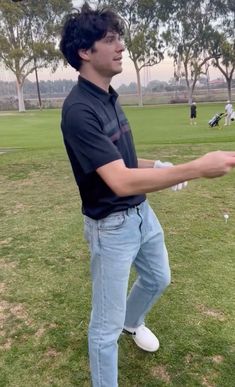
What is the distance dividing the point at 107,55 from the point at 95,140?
0.43m

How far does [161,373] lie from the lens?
262cm

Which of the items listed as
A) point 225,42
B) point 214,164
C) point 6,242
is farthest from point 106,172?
point 225,42

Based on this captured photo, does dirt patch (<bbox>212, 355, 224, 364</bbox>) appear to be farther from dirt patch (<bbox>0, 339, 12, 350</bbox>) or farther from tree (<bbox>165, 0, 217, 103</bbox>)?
tree (<bbox>165, 0, 217, 103</bbox>)

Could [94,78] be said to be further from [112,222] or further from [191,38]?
[191,38]

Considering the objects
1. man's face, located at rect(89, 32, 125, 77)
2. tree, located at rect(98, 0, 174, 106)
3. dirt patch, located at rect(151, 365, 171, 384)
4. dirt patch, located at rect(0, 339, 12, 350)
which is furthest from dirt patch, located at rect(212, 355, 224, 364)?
tree, located at rect(98, 0, 174, 106)

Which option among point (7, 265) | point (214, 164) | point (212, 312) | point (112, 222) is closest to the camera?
point (214, 164)

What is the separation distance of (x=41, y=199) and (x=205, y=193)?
7.87 ft

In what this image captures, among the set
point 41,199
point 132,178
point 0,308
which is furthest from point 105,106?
point 41,199

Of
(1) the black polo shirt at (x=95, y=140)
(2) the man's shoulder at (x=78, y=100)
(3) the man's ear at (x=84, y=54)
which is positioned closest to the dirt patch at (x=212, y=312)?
(1) the black polo shirt at (x=95, y=140)

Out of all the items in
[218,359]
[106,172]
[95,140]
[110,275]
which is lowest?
[218,359]

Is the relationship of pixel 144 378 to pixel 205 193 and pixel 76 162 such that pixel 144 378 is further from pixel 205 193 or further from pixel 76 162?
pixel 205 193

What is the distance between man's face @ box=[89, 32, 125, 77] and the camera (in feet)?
6.71

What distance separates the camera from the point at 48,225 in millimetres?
5395

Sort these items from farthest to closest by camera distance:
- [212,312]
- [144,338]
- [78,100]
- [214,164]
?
[212,312], [144,338], [78,100], [214,164]
